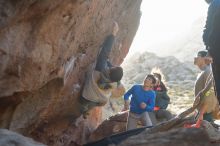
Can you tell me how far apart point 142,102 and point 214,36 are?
5.19m

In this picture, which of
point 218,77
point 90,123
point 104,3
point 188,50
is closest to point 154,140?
point 218,77

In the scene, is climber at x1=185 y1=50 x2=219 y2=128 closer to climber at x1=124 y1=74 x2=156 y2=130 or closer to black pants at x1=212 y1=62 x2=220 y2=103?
black pants at x1=212 y1=62 x2=220 y2=103

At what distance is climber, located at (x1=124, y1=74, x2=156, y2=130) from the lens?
14.5 m

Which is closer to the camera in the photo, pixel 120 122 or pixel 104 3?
pixel 104 3

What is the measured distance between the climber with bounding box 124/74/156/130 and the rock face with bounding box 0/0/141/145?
2.73m

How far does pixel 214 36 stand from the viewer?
9.85 metres

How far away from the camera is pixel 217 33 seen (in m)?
9.82

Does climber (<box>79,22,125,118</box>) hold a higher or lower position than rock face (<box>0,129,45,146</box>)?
higher

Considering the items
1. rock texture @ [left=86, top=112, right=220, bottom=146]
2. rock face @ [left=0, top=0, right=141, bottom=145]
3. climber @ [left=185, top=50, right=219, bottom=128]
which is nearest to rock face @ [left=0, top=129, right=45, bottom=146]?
rock face @ [left=0, top=0, right=141, bottom=145]

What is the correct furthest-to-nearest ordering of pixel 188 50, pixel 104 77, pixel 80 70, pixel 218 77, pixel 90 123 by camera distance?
pixel 188 50 < pixel 90 123 < pixel 80 70 < pixel 104 77 < pixel 218 77

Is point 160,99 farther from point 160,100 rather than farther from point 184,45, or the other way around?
point 184,45

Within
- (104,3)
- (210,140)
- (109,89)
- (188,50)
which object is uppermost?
(188,50)

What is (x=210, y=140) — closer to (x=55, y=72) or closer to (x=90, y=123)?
(x=55, y=72)

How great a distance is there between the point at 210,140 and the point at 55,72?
572 centimetres
